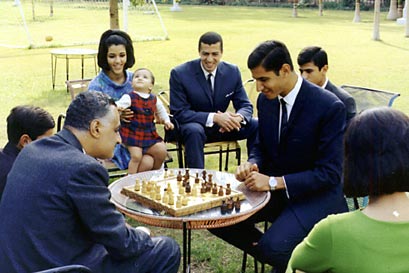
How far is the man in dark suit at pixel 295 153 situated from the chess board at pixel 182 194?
259 mm

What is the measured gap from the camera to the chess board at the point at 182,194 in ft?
11.7

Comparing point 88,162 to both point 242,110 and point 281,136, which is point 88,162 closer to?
point 281,136

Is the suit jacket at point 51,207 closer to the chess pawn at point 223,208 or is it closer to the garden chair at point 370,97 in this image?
the chess pawn at point 223,208

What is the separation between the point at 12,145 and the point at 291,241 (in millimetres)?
1874

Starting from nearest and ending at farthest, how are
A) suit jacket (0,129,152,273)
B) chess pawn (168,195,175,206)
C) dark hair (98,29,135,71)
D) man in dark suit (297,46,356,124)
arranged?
suit jacket (0,129,152,273) < chess pawn (168,195,175,206) < man in dark suit (297,46,356,124) < dark hair (98,29,135,71)

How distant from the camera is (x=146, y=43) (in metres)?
20.2

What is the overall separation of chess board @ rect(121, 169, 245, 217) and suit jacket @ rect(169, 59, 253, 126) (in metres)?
1.97

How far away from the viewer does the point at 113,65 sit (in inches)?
235

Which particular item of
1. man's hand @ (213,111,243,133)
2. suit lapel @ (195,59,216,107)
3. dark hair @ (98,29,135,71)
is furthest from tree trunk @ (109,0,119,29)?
man's hand @ (213,111,243,133)

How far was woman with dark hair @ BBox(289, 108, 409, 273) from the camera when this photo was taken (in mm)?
2203

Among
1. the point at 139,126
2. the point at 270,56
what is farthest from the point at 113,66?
the point at 270,56

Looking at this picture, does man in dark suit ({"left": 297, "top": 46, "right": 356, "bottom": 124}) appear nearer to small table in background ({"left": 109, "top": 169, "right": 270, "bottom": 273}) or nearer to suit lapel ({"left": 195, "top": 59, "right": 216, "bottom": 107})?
suit lapel ({"left": 195, "top": 59, "right": 216, "bottom": 107})

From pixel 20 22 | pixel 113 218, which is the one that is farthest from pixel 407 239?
pixel 20 22

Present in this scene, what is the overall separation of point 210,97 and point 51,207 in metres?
3.64
